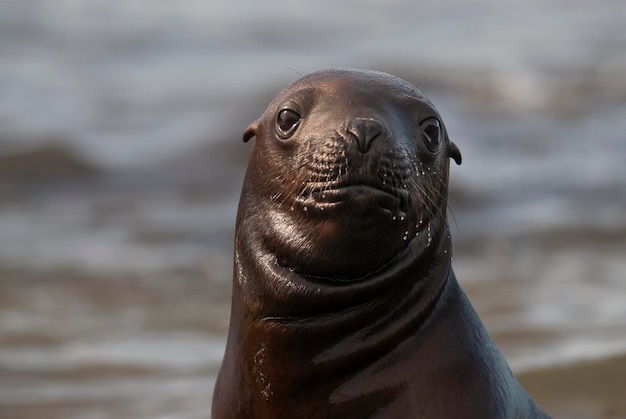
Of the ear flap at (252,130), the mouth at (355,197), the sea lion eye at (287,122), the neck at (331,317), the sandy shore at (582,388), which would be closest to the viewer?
the mouth at (355,197)

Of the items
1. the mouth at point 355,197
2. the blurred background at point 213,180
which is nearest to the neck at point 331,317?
the mouth at point 355,197

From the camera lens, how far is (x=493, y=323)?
11969 mm

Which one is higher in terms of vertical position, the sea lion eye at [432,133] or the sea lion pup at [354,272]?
the sea lion eye at [432,133]

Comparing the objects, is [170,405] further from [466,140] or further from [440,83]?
[440,83]

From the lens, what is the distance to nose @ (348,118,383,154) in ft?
20.0

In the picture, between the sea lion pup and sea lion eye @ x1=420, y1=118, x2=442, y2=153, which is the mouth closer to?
the sea lion pup

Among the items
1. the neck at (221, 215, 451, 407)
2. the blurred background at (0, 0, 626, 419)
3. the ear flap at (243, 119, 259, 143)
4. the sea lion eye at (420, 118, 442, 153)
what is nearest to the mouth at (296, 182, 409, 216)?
the neck at (221, 215, 451, 407)

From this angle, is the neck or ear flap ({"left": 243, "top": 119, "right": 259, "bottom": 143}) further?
ear flap ({"left": 243, "top": 119, "right": 259, "bottom": 143})

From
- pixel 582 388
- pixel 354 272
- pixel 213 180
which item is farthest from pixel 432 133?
pixel 213 180

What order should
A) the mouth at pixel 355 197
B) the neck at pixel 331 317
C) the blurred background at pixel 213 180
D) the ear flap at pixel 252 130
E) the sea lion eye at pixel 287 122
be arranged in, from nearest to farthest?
the mouth at pixel 355 197 → the neck at pixel 331 317 → the sea lion eye at pixel 287 122 → the ear flap at pixel 252 130 → the blurred background at pixel 213 180

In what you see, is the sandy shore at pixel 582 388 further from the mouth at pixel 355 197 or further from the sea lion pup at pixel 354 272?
the mouth at pixel 355 197

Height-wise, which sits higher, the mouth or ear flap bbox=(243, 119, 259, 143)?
ear flap bbox=(243, 119, 259, 143)

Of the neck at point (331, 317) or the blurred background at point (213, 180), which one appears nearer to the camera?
the neck at point (331, 317)

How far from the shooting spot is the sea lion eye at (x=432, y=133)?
6.47m
